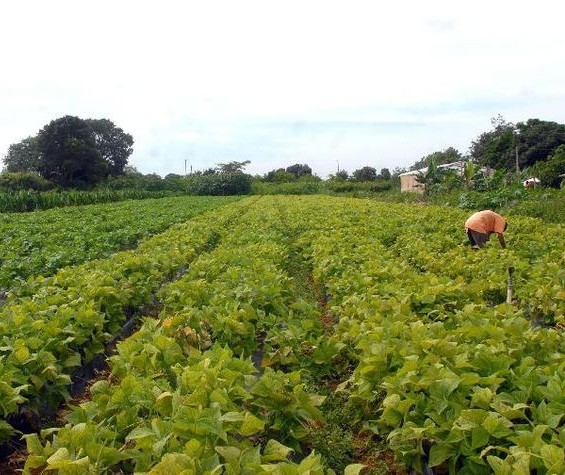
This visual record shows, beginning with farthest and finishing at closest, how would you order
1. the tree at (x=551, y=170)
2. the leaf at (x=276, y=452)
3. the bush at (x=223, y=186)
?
1. the bush at (x=223, y=186)
2. the tree at (x=551, y=170)
3. the leaf at (x=276, y=452)

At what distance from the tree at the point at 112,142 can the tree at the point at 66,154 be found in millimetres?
17435

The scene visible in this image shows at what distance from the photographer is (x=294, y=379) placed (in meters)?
3.60

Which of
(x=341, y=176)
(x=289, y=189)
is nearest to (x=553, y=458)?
(x=289, y=189)

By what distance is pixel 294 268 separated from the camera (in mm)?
12141

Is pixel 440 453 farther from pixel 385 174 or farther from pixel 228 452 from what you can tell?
pixel 385 174

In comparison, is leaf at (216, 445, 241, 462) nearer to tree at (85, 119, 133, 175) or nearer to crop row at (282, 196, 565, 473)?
crop row at (282, 196, 565, 473)

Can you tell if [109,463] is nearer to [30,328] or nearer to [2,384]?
[2,384]

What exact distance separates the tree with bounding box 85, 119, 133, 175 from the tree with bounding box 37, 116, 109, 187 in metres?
17.4

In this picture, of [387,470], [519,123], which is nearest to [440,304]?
[387,470]

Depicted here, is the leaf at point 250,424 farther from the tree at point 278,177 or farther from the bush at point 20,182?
the tree at point 278,177

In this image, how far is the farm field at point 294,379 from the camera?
9.22 feet

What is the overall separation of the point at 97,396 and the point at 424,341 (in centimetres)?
239

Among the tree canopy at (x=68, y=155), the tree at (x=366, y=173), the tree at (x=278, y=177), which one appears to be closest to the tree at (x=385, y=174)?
the tree at (x=366, y=173)

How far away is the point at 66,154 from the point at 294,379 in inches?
2346
